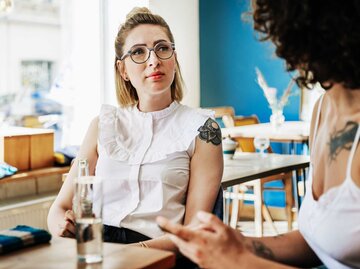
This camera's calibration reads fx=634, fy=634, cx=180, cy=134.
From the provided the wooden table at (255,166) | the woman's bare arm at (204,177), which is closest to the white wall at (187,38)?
the wooden table at (255,166)

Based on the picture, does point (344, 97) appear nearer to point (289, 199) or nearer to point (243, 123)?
point (289, 199)

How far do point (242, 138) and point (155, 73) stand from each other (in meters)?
2.60

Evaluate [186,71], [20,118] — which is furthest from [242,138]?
[20,118]

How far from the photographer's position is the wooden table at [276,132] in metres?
4.58

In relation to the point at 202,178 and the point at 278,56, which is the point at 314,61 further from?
the point at 202,178

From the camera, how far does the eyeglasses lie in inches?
90.0

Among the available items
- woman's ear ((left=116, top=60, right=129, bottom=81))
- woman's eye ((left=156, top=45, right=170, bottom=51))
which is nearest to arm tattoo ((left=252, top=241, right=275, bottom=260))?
woman's eye ((left=156, top=45, right=170, bottom=51))

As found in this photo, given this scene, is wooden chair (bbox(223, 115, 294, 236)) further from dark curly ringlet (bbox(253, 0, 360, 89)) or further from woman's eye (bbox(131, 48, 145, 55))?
dark curly ringlet (bbox(253, 0, 360, 89))

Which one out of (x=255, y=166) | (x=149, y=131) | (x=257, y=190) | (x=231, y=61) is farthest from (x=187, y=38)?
(x=149, y=131)

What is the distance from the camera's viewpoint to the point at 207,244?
1.19 metres

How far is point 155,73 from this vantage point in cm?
224

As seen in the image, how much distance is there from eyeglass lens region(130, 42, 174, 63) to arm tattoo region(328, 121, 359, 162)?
3.20 ft

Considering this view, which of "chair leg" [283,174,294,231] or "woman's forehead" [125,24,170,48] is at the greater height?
"woman's forehead" [125,24,170,48]

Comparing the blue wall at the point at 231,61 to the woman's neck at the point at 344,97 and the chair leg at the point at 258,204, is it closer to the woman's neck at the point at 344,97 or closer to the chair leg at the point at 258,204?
the chair leg at the point at 258,204
